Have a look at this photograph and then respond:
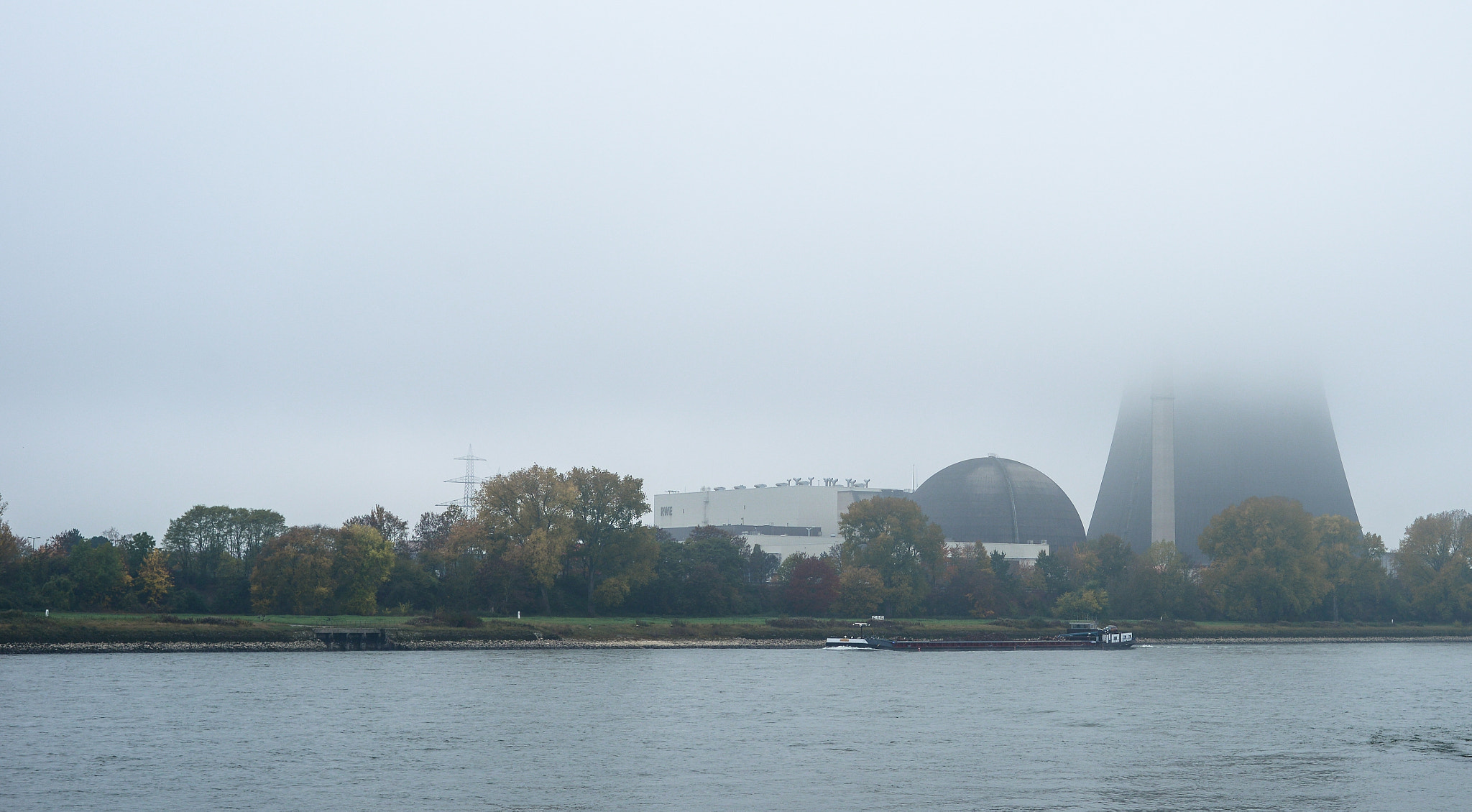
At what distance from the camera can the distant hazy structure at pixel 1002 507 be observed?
534 ft

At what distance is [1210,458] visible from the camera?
168750 millimetres

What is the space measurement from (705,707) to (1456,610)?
103741 millimetres

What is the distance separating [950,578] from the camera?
11706 cm

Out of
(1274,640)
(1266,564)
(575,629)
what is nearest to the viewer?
(575,629)

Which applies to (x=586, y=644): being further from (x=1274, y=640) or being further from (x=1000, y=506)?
(x=1000, y=506)

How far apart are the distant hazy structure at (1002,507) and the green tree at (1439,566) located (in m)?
42.5

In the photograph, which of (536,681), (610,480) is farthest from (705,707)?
(610,480)

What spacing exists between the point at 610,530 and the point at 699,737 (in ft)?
191

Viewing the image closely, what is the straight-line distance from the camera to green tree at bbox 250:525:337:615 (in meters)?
85.7

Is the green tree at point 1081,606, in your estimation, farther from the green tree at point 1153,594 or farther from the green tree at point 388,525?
the green tree at point 388,525

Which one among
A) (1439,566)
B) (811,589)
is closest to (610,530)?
(811,589)

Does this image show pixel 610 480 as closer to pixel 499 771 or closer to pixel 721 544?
pixel 721 544

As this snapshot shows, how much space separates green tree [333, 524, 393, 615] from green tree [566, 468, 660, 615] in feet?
50.8

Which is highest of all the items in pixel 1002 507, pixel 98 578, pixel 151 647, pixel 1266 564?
pixel 1002 507
